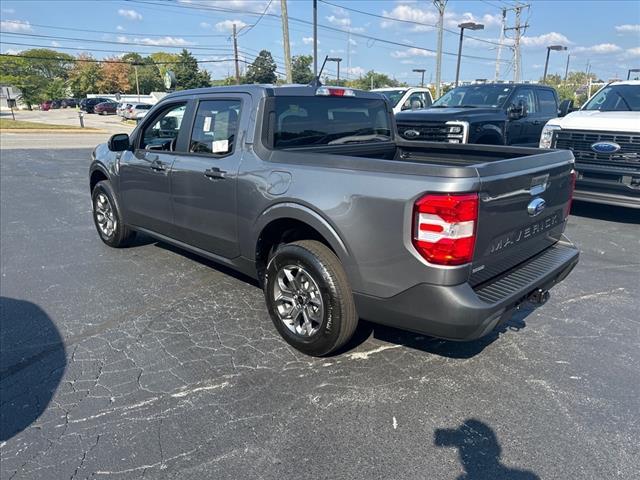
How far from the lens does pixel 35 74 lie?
290 feet

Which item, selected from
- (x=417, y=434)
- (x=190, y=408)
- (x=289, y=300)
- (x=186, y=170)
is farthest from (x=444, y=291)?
(x=186, y=170)

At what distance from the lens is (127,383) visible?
9.96 ft

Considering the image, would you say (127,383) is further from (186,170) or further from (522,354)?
(522,354)

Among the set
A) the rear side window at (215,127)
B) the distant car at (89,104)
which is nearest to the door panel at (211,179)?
the rear side window at (215,127)

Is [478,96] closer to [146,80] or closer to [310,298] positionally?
[310,298]

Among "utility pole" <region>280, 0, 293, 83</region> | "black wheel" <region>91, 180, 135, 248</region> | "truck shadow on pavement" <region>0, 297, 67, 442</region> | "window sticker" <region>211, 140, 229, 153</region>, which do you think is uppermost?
"utility pole" <region>280, 0, 293, 83</region>

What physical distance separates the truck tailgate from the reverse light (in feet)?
5.78

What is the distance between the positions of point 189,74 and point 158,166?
72439mm

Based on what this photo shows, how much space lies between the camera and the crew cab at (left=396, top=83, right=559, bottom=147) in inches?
329

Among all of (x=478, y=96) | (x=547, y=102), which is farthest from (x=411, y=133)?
(x=547, y=102)

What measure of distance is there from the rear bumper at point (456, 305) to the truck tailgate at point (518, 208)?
0.36ft

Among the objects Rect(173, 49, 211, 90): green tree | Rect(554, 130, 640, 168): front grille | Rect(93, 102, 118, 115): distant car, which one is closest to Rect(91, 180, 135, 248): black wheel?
Rect(554, 130, 640, 168): front grille

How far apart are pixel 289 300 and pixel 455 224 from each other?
4.68 ft

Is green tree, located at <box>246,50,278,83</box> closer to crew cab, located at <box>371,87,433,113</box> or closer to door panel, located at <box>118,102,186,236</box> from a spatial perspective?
crew cab, located at <box>371,87,433,113</box>
